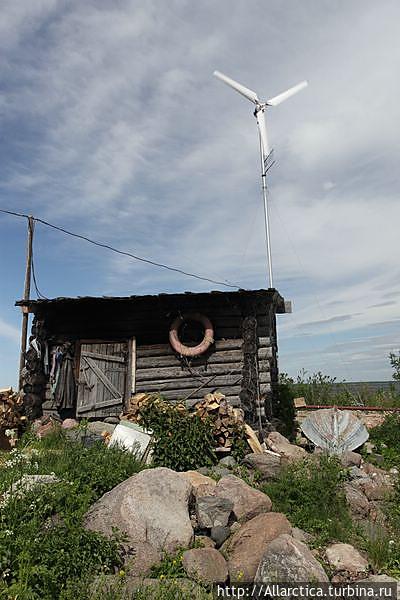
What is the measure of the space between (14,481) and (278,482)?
3.95 m

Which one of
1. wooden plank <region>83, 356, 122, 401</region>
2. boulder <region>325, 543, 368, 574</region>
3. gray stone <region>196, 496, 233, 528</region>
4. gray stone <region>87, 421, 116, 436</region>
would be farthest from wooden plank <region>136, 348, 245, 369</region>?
boulder <region>325, 543, 368, 574</region>

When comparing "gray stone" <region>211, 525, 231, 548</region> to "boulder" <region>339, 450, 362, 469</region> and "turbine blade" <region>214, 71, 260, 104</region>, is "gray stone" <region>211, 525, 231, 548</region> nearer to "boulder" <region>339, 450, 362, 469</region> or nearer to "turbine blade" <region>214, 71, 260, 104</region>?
"boulder" <region>339, 450, 362, 469</region>

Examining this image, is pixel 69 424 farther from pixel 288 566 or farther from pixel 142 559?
pixel 288 566

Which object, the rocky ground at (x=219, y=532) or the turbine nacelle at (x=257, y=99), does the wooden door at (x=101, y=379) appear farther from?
the turbine nacelle at (x=257, y=99)

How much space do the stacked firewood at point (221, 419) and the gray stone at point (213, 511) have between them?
2794 millimetres

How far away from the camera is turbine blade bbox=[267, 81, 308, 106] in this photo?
13477 mm

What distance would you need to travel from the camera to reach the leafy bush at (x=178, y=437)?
8195 mm

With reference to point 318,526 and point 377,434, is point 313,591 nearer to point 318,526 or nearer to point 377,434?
Result: point 318,526

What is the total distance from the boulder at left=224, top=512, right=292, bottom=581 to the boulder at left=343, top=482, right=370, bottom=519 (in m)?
1.64

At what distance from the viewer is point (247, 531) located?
5.48 m

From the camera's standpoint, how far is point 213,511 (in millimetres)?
5902

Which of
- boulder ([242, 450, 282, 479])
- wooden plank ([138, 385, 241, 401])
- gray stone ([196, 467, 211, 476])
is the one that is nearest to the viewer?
boulder ([242, 450, 282, 479])

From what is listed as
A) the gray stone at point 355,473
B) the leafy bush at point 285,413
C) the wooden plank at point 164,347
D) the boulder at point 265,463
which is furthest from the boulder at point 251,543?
the leafy bush at point 285,413

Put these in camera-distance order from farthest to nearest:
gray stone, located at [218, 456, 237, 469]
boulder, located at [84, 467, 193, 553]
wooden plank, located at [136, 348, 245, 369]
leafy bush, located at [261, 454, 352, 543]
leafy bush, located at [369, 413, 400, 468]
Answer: wooden plank, located at [136, 348, 245, 369] → leafy bush, located at [369, 413, 400, 468] → gray stone, located at [218, 456, 237, 469] → leafy bush, located at [261, 454, 352, 543] → boulder, located at [84, 467, 193, 553]
